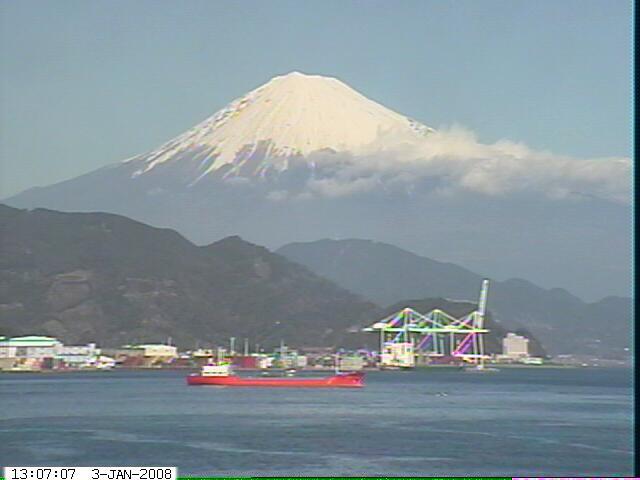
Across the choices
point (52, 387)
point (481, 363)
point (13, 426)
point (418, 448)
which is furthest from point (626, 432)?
point (481, 363)

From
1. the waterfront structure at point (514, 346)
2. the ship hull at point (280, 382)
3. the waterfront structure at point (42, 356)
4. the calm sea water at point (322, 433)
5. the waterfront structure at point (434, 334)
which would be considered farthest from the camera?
the waterfront structure at point (514, 346)

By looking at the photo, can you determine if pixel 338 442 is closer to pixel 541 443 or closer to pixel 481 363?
pixel 541 443

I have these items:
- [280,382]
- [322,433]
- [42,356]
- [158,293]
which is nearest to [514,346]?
[158,293]

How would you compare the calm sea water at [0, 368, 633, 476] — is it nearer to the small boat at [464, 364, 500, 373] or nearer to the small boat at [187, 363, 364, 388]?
the small boat at [187, 363, 364, 388]

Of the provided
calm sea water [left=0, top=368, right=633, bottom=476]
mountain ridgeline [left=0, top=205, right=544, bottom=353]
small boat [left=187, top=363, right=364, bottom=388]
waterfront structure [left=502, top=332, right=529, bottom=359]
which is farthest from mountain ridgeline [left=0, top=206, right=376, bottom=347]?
calm sea water [left=0, top=368, right=633, bottom=476]

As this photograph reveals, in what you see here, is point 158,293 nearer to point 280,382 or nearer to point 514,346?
point 514,346

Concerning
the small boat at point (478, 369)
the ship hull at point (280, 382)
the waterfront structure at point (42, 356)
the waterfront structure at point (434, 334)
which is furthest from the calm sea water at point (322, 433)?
the waterfront structure at point (434, 334)

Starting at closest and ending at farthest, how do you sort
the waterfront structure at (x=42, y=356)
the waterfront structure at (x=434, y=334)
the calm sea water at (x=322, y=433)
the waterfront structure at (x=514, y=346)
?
the calm sea water at (x=322, y=433) → the waterfront structure at (x=42, y=356) → the waterfront structure at (x=434, y=334) → the waterfront structure at (x=514, y=346)

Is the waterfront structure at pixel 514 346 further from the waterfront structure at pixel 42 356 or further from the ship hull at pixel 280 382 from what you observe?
the ship hull at pixel 280 382

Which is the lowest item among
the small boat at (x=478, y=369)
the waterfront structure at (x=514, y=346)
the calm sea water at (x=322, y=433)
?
the calm sea water at (x=322, y=433)
